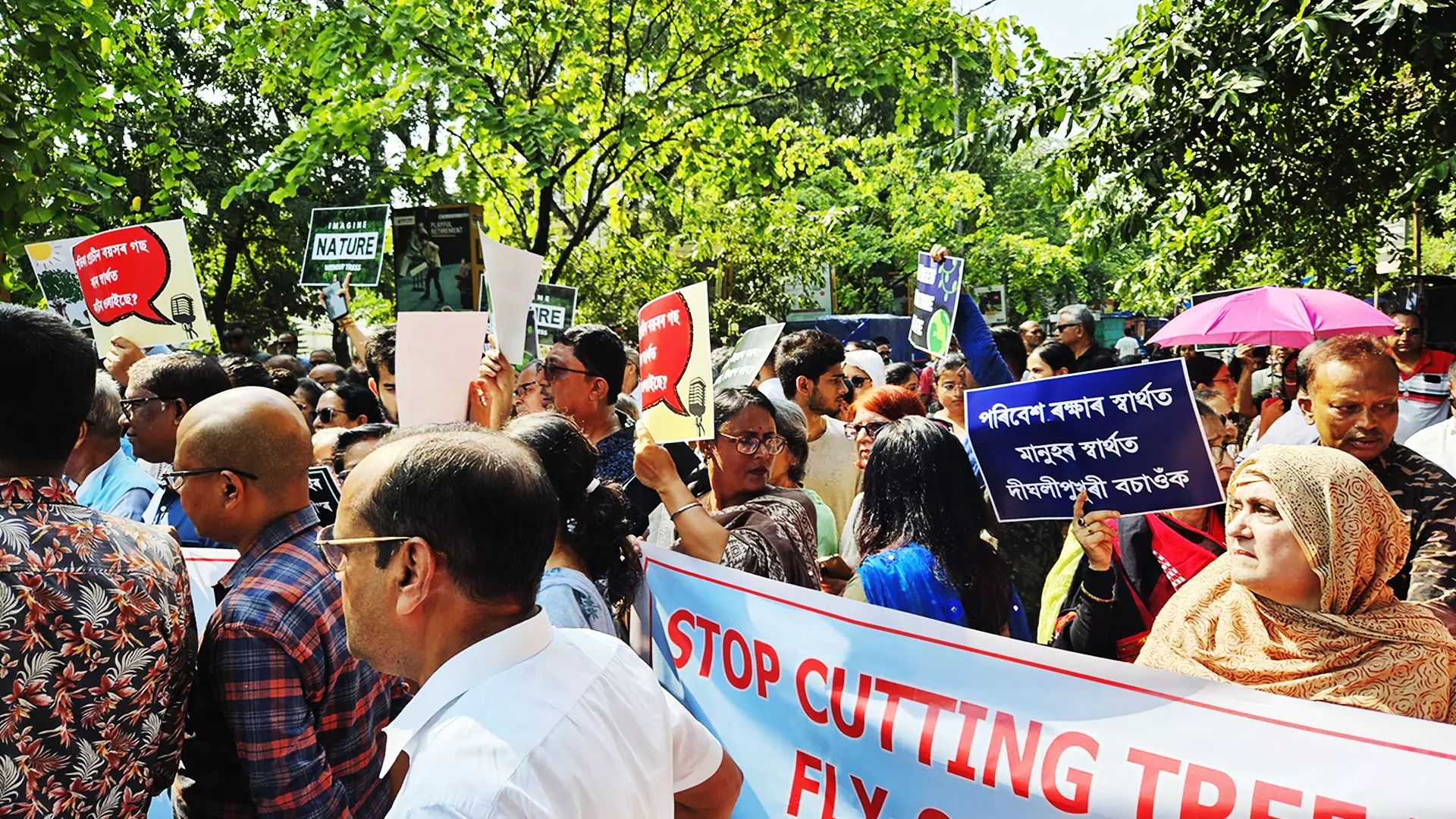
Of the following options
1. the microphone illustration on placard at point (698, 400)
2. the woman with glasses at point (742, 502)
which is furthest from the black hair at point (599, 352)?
the microphone illustration on placard at point (698, 400)

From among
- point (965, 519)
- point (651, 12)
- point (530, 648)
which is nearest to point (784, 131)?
point (651, 12)

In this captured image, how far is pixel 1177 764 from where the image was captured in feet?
7.25

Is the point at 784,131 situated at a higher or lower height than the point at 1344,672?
higher

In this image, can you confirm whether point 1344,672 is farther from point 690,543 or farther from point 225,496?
point 225,496

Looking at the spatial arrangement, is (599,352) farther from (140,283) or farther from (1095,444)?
(140,283)

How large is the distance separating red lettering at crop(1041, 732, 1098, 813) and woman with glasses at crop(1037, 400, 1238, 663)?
675mm

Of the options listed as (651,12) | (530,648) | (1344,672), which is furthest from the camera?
(651,12)

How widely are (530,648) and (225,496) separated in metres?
1.31

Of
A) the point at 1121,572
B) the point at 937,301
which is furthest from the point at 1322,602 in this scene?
the point at 937,301

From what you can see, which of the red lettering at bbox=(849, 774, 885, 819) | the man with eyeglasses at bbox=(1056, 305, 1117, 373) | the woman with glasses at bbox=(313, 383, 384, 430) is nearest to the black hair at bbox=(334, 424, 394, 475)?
the woman with glasses at bbox=(313, 383, 384, 430)

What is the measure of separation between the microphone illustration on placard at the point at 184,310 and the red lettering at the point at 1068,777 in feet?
17.2

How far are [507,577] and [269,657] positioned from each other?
93 centimetres

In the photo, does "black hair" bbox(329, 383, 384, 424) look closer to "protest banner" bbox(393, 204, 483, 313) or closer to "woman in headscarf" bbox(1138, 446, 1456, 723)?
"protest banner" bbox(393, 204, 483, 313)

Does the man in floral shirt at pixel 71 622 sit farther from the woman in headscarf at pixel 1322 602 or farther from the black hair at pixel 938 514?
the woman in headscarf at pixel 1322 602
